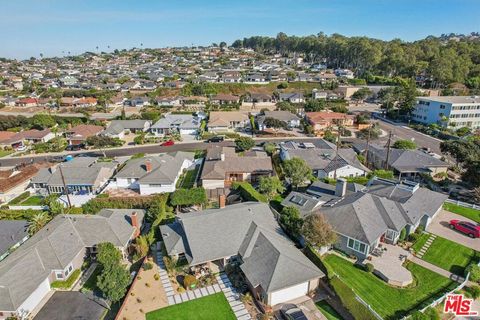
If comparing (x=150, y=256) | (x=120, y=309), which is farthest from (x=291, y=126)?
(x=120, y=309)

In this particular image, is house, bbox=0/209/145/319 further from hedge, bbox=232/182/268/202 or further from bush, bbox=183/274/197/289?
hedge, bbox=232/182/268/202

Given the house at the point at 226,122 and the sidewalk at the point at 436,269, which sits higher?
the house at the point at 226,122

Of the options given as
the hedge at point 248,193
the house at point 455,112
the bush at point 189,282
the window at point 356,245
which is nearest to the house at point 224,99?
the house at point 455,112

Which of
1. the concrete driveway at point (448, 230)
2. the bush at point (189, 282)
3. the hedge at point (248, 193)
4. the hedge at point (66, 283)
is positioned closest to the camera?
the bush at point (189, 282)

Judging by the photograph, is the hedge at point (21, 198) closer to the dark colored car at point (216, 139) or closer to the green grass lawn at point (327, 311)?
the dark colored car at point (216, 139)

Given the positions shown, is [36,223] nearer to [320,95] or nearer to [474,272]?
[474,272]

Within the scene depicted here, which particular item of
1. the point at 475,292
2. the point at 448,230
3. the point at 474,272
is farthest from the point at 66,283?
the point at 448,230

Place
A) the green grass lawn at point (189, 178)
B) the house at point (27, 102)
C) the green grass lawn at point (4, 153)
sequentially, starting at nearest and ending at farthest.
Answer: the green grass lawn at point (189, 178), the green grass lawn at point (4, 153), the house at point (27, 102)
